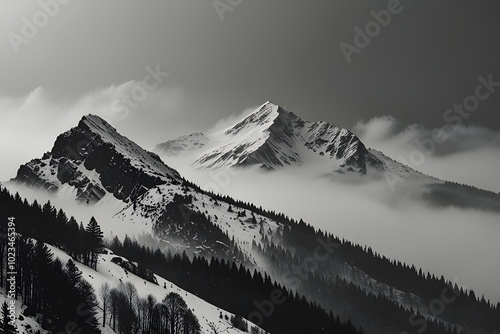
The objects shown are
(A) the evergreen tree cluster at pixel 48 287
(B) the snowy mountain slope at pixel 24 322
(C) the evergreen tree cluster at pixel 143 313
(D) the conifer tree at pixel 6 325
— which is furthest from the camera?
(C) the evergreen tree cluster at pixel 143 313

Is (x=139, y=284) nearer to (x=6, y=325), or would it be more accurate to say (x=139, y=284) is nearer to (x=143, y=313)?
(x=143, y=313)

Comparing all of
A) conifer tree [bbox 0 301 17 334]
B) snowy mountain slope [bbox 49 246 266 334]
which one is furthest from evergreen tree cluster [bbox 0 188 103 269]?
conifer tree [bbox 0 301 17 334]

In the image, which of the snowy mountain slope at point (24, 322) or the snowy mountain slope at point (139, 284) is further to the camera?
the snowy mountain slope at point (139, 284)

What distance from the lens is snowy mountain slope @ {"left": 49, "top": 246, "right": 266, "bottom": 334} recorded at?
458 feet

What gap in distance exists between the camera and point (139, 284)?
151250mm

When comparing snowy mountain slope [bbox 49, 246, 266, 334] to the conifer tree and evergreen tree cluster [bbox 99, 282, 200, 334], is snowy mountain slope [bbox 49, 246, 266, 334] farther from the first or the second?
the conifer tree

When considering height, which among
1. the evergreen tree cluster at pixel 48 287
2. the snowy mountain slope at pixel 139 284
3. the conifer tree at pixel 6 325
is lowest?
the conifer tree at pixel 6 325

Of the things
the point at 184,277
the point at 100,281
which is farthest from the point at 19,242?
the point at 184,277

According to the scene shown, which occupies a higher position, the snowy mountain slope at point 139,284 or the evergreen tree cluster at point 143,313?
the snowy mountain slope at point 139,284

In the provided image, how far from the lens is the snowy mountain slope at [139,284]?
458ft

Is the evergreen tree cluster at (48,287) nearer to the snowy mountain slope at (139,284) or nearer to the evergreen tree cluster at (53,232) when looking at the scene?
the evergreen tree cluster at (53,232)

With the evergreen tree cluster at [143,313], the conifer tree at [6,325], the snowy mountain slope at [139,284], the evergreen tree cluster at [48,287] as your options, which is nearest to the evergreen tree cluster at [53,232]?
the evergreen tree cluster at [48,287]

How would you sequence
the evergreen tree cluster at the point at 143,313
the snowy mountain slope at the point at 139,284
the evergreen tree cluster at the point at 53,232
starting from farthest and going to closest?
1. the evergreen tree cluster at the point at 53,232
2. the snowy mountain slope at the point at 139,284
3. the evergreen tree cluster at the point at 143,313

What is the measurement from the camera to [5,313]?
9025 centimetres
